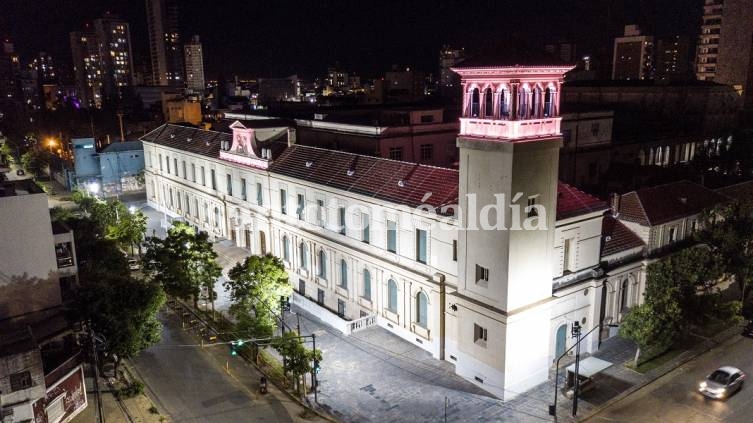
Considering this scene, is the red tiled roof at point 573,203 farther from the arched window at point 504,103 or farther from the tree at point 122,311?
A: the tree at point 122,311

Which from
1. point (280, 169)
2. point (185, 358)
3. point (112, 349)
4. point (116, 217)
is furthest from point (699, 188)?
point (116, 217)

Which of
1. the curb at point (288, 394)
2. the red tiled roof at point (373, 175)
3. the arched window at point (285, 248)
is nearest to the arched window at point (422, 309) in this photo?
the red tiled roof at point (373, 175)

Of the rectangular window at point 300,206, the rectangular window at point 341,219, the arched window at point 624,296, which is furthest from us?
the rectangular window at point 300,206

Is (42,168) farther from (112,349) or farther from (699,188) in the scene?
(699,188)

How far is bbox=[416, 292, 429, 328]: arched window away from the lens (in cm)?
3962

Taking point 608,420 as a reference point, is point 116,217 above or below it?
above

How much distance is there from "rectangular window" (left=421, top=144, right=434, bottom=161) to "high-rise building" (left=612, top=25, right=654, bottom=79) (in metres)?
148

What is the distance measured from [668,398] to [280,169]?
3536 cm

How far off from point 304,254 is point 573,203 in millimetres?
23503

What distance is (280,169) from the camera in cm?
5228

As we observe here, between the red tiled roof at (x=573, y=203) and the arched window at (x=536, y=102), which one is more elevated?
the arched window at (x=536, y=102)

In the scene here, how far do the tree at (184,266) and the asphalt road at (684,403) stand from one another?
3015 cm

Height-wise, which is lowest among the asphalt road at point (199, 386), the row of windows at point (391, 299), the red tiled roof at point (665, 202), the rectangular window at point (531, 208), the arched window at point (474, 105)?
the asphalt road at point (199, 386)

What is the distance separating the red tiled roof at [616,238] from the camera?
39.7 metres
